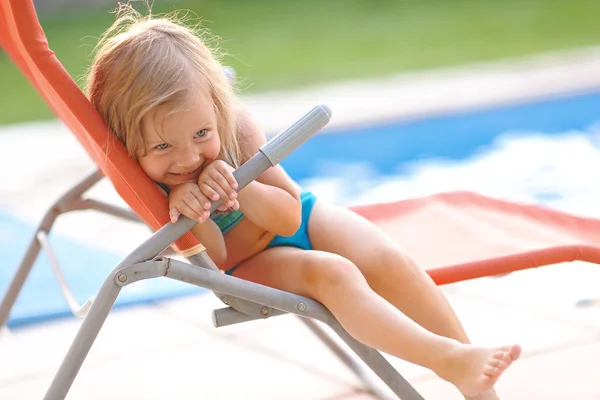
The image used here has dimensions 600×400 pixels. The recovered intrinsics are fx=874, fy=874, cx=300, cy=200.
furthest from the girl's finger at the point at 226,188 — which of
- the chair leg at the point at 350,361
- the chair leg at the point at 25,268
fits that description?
the chair leg at the point at 25,268

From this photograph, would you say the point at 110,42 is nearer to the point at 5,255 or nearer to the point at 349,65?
the point at 5,255

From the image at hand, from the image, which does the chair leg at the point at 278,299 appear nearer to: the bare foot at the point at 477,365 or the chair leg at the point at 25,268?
the bare foot at the point at 477,365

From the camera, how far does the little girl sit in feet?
5.66

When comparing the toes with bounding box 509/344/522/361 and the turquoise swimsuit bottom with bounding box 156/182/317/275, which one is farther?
the turquoise swimsuit bottom with bounding box 156/182/317/275

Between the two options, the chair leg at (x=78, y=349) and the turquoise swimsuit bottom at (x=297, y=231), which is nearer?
the chair leg at (x=78, y=349)

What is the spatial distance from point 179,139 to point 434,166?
3590 millimetres

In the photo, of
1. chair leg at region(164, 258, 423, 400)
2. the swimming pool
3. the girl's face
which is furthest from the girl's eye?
the swimming pool

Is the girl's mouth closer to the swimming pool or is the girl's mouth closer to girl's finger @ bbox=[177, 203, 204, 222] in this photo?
girl's finger @ bbox=[177, 203, 204, 222]

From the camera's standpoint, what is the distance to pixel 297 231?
2.11 meters

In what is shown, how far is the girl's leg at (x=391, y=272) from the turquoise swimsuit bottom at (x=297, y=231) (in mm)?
26

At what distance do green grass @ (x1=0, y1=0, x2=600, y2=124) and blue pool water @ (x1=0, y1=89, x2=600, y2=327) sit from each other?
2.05 metres

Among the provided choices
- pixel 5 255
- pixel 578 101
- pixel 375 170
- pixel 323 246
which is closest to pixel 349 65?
pixel 578 101

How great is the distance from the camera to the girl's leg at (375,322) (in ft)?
5.37

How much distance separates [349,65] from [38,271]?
554 centimetres
